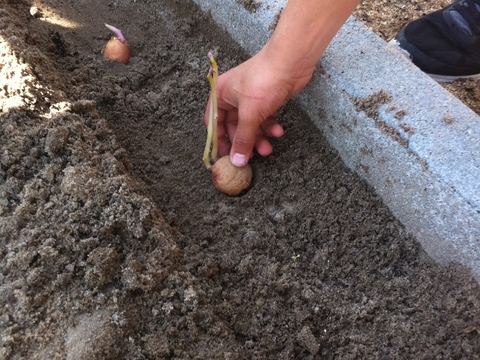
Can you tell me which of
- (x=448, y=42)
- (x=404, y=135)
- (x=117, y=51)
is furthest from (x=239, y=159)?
(x=448, y=42)

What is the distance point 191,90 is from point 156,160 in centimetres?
37

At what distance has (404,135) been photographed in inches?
46.9

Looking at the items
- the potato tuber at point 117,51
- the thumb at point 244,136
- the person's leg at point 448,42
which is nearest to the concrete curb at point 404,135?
the thumb at point 244,136

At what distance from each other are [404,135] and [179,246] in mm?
723

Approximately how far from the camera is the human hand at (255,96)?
128 centimetres

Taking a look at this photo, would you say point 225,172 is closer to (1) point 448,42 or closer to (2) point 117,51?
(2) point 117,51

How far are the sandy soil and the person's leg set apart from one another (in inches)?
26.3

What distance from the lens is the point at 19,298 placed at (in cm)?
96

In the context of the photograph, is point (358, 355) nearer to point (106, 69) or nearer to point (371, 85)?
point (371, 85)

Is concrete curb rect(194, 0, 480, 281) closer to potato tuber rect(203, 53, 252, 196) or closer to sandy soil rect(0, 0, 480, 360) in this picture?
sandy soil rect(0, 0, 480, 360)

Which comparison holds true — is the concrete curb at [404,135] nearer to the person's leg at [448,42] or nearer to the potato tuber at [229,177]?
the potato tuber at [229,177]

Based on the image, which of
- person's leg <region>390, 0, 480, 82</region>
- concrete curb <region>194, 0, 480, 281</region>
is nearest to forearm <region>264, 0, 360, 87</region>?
concrete curb <region>194, 0, 480, 281</region>

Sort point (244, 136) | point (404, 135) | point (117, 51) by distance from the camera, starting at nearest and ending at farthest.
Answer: point (404, 135) → point (244, 136) → point (117, 51)

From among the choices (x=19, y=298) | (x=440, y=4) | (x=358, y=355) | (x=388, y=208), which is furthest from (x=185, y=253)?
(x=440, y=4)
